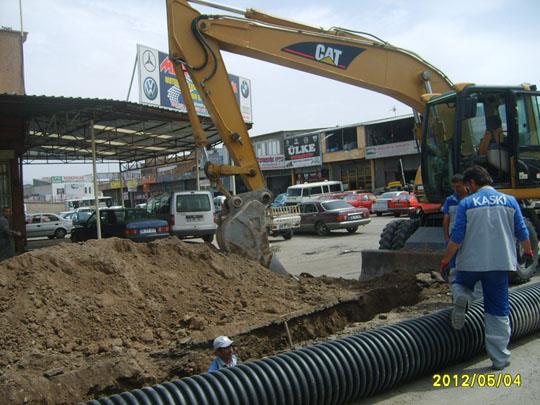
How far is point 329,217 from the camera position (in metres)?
20.1

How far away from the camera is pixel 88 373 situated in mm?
4594

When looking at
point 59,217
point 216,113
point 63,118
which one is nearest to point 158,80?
point 59,217

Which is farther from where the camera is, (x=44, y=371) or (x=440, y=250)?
(x=440, y=250)

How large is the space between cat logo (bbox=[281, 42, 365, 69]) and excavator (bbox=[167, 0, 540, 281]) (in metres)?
0.02

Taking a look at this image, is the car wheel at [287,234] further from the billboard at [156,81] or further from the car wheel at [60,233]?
the car wheel at [60,233]

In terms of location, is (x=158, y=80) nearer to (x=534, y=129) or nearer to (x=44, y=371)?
(x=534, y=129)

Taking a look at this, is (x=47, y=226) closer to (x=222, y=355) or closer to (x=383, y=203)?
(x=383, y=203)

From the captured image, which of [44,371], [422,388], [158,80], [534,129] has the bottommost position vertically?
[422,388]

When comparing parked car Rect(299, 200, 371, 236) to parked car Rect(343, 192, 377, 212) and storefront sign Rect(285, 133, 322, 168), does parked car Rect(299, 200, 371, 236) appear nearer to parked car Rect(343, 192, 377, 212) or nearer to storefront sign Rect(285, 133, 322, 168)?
parked car Rect(343, 192, 377, 212)

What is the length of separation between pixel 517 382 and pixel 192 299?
3678mm

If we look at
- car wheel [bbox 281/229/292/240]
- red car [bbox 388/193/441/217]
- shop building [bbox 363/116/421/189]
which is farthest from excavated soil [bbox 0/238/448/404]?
shop building [bbox 363/116/421/189]

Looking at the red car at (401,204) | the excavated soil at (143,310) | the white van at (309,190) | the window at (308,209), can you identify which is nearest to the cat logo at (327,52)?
the excavated soil at (143,310)

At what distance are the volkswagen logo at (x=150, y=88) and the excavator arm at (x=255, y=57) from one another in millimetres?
19263
